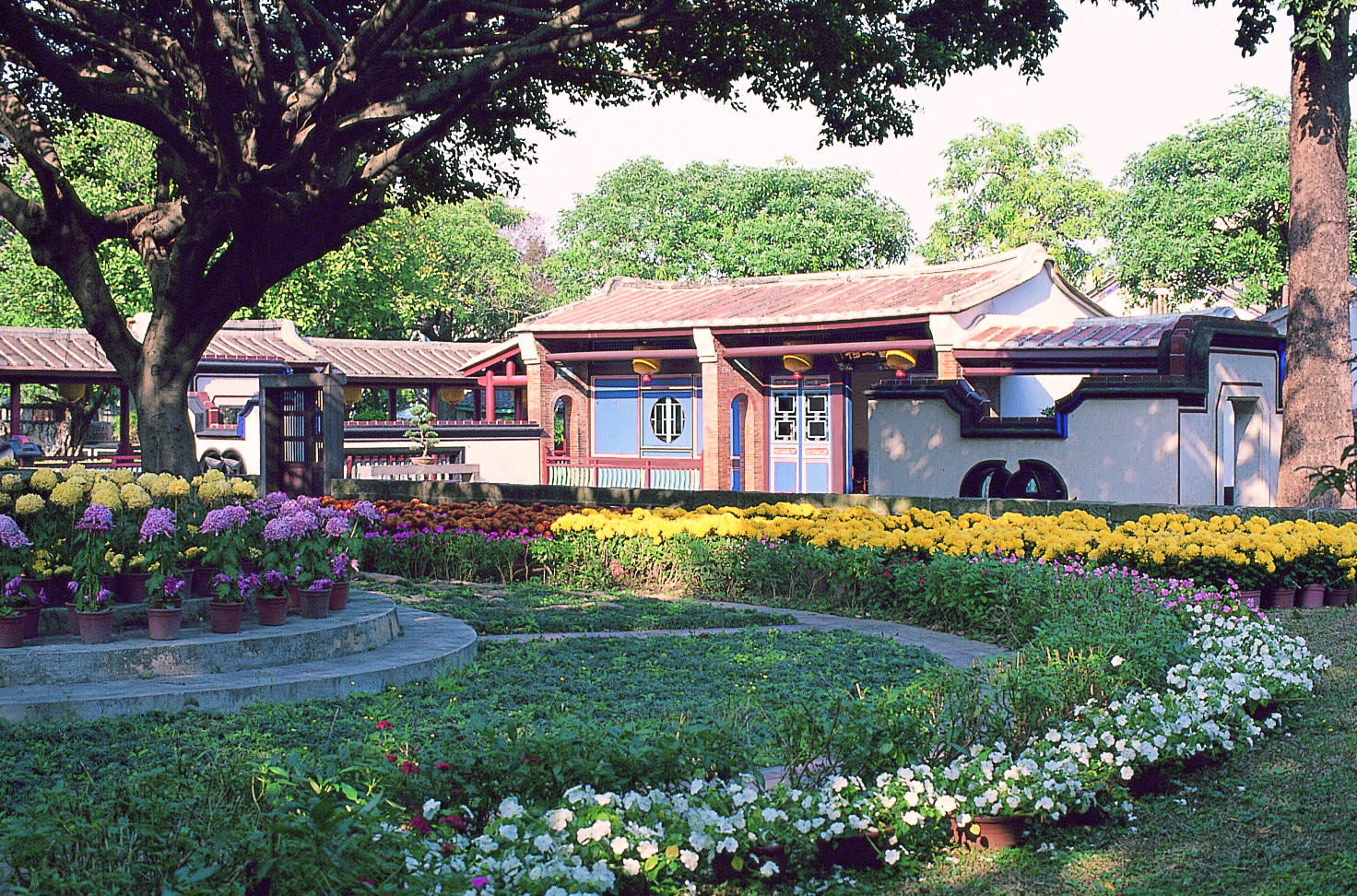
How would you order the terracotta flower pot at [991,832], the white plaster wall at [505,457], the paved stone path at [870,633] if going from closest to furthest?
the terracotta flower pot at [991,832]
the paved stone path at [870,633]
the white plaster wall at [505,457]

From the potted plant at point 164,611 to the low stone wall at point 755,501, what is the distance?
762 cm

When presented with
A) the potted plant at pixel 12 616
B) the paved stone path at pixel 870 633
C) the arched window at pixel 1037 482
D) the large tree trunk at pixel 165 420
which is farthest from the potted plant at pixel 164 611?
the arched window at pixel 1037 482

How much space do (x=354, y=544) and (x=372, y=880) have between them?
4.92 meters

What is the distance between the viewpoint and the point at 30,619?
6895mm

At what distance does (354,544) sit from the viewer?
26.8ft

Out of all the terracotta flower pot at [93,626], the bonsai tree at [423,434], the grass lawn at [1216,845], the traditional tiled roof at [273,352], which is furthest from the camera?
the traditional tiled roof at [273,352]

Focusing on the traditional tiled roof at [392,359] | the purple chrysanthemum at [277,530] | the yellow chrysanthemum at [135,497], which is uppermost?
the traditional tiled roof at [392,359]

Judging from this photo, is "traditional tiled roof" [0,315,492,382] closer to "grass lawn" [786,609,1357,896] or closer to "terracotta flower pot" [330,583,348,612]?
"terracotta flower pot" [330,583,348,612]

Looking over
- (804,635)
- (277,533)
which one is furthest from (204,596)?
(804,635)

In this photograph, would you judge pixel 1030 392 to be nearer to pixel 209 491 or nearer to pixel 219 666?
pixel 209 491

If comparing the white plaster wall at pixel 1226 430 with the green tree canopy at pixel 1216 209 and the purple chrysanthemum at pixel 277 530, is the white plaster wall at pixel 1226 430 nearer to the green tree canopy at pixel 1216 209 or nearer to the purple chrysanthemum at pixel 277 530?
the purple chrysanthemum at pixel 277 530

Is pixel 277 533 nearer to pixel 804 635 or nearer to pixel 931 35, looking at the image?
pixel 804 635

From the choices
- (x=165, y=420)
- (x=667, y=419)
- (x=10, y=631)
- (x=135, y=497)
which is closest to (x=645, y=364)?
(x=667, y=419)

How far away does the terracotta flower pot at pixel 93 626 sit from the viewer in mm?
6895
